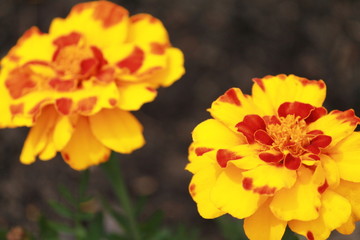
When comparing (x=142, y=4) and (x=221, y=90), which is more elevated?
(x=142, y=4)

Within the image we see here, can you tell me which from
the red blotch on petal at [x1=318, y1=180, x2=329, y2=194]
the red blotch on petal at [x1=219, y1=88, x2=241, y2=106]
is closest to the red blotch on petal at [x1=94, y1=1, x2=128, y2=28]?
the red blotch on petal at [x1=219, y1=88, x2=241, y2=106]

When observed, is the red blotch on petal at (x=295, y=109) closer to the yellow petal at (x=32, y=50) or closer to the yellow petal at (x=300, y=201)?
the yellow petal at (x=300, y=201)

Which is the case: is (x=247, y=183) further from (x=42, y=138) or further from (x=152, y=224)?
(x=152, y=224)

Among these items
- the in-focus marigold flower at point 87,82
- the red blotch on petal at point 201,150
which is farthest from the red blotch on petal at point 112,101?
the red blotch on petal at point 201,150

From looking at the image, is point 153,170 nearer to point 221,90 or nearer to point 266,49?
point 221,90

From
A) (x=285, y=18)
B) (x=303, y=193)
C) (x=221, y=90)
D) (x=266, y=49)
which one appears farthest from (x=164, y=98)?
(x=303, y=193)

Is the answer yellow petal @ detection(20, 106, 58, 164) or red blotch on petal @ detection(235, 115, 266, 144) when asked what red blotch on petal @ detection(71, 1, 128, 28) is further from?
red blotch on petal @ detection(235, 115, 266, 144)
